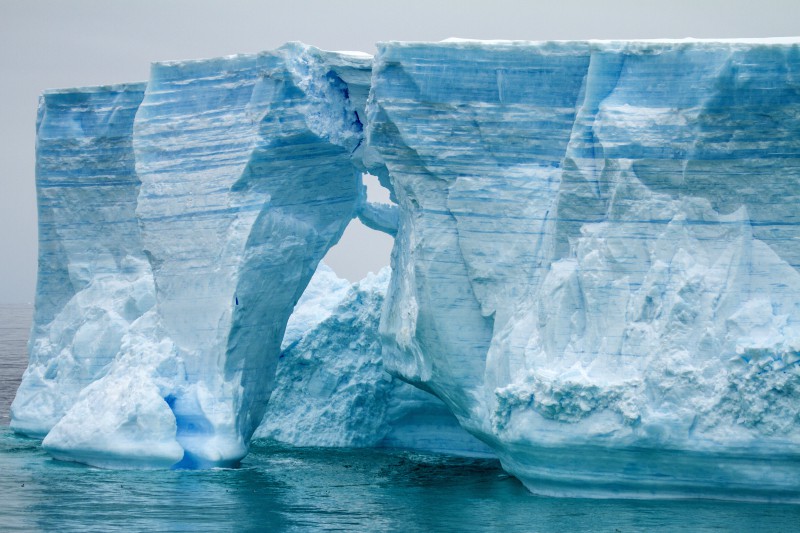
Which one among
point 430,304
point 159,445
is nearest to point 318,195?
point 430,304

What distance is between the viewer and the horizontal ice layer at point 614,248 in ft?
42.6

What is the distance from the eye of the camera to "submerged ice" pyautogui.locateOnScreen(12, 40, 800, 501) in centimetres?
1308

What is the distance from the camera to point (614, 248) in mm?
13461

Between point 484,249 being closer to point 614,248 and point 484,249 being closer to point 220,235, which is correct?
point 614,248

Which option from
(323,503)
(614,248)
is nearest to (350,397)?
(323,503)

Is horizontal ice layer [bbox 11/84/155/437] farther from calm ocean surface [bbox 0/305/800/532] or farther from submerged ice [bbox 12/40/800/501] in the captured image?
calm ocean surface [bbox 0/305/800/532]

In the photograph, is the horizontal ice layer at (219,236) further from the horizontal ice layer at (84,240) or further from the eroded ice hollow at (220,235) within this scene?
the horizontal ice layer at (84,240)

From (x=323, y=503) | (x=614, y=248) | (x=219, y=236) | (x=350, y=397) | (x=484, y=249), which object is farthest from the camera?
(x=350, y=397)

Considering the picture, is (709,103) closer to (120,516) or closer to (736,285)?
(736,285)

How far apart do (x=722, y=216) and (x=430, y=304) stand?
3.13 m

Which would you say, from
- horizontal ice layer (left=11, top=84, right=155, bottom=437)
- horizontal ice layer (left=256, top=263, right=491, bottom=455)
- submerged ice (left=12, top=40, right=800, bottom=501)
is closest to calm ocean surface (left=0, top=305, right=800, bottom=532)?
submerged ice (left=12, top=40, right=800, bottom=501)

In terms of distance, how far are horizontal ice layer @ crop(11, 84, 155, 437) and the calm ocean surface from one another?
1.42m

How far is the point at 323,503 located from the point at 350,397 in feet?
13.7

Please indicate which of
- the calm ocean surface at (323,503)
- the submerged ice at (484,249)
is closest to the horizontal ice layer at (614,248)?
the submerged ice at (484,249)
